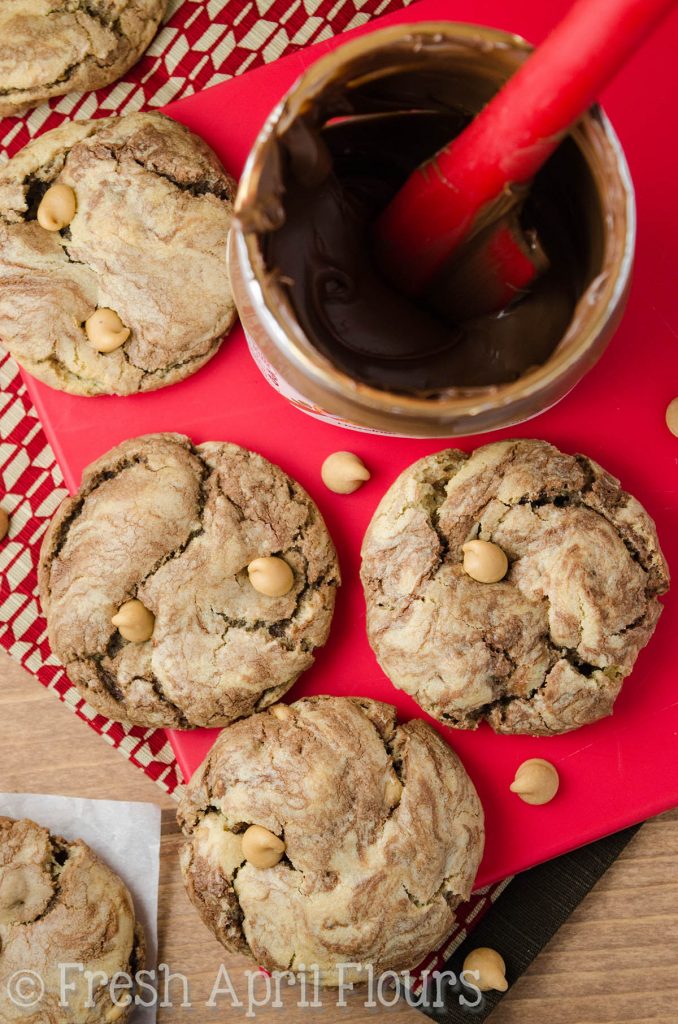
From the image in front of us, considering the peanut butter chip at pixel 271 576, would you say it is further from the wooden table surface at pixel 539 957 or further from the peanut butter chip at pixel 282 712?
the wooden table surface at pixel 539 957

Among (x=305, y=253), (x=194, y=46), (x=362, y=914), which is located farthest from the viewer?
(x=194, y=46)

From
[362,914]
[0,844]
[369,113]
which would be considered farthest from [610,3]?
[0,844]

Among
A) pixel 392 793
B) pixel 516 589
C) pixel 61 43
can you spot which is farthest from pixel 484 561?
pixel 61 43

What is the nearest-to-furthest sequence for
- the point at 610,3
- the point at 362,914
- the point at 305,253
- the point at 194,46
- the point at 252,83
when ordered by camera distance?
the point at 610,3
the point at 305,253
the point at 362,914
the point at 252,83
the point at 194,46

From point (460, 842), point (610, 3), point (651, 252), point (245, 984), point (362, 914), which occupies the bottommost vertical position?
point (245, 984)

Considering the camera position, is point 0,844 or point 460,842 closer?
point 460,842

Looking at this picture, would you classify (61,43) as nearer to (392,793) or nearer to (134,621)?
(134,621)

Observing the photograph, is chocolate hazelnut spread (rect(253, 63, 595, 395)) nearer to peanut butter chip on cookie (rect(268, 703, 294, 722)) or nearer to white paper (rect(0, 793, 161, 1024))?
peanut butter chip on cookie (rect(268, 703, 294, 722))

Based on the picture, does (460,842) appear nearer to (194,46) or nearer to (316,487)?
(316,487)
